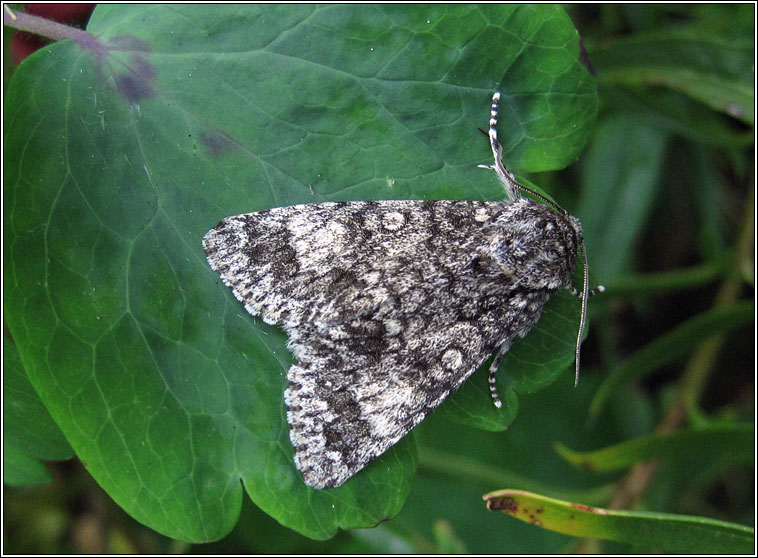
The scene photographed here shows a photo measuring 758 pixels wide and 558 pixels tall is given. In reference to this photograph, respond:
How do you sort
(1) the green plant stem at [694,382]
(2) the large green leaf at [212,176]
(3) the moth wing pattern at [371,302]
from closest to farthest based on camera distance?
(2) the large green leaf at [212,176] → (3) the moth wing pattern at [371,302] → (1) the green plant stem at [694,382]

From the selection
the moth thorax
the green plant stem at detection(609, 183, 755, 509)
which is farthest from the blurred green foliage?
the moth thorax

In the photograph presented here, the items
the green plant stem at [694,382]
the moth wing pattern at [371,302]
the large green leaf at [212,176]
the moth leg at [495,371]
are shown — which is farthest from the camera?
the green plant stem at [694,382]

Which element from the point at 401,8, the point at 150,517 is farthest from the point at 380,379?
the point at 401,8

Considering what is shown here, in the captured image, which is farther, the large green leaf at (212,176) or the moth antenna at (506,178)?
the moth antenna at (506,178)

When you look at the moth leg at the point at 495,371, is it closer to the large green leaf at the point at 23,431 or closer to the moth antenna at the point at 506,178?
the moth antenna at the point at 506,178

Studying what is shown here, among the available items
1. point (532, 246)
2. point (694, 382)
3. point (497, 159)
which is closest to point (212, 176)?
point (497, 159)

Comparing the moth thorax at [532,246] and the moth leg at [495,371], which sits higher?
the moth thorax at [532,246]

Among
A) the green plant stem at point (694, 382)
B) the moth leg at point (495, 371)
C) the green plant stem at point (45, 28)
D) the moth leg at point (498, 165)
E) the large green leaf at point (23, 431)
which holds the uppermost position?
the green plant stem at point (45, 28)

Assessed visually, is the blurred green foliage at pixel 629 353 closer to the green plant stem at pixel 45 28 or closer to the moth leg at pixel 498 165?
the moth leg at pixel 498 165

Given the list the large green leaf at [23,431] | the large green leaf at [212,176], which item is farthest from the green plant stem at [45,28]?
the large green leaf at [23,431]
